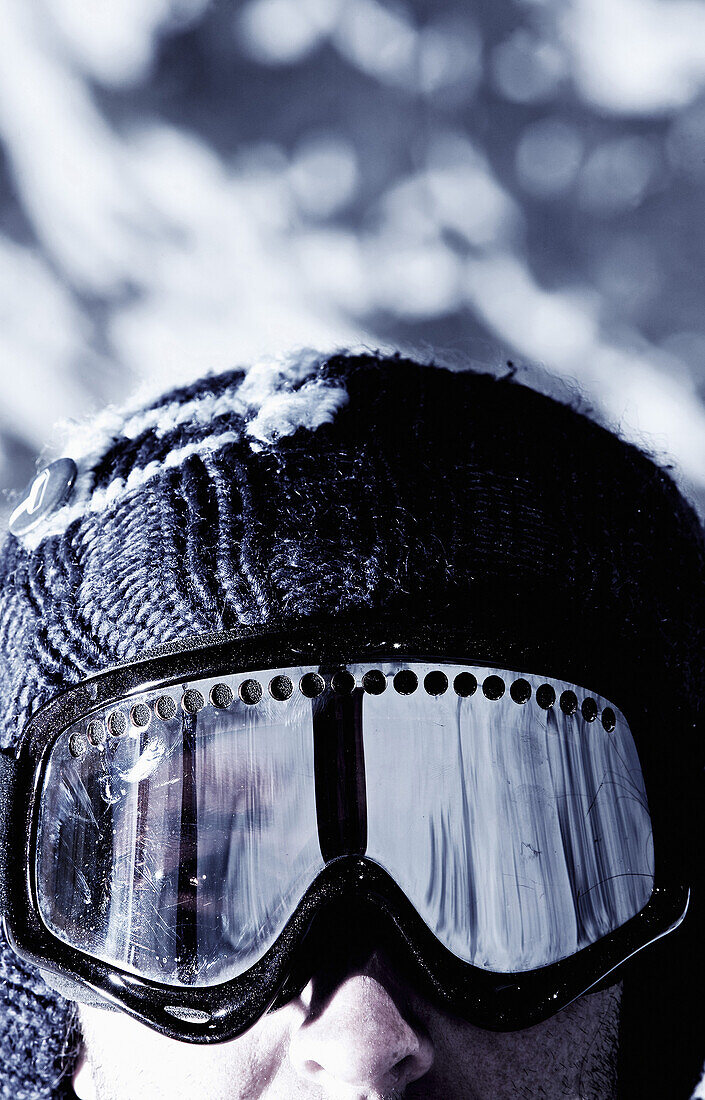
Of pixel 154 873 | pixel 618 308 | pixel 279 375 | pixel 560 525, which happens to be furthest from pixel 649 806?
pixel 618 308

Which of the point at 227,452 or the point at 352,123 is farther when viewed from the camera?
the point at 352,123

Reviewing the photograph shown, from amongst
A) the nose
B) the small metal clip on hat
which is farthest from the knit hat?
the nose

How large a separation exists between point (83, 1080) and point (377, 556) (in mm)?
758

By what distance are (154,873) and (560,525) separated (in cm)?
60

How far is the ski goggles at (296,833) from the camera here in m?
0.95

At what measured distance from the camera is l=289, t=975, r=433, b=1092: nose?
2.91ft

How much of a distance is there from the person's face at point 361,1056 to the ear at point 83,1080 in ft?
0.25

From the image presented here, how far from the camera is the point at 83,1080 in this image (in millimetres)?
1155

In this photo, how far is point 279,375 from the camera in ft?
4.15

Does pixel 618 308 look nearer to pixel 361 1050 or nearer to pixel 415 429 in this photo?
pixel 415 429

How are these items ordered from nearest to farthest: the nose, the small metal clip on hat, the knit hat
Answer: the nose
the knit hat
the small metal clip on hat

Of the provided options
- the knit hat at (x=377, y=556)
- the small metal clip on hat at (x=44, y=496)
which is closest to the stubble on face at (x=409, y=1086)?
the knit hat at (x=377, y=556)

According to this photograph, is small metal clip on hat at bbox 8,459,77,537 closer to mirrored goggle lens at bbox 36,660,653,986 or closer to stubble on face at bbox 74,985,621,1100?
mirrored goggle lens at bbox 36,660,653,986

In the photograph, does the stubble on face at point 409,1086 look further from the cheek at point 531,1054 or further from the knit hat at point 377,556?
the knit hat at point 377,556
